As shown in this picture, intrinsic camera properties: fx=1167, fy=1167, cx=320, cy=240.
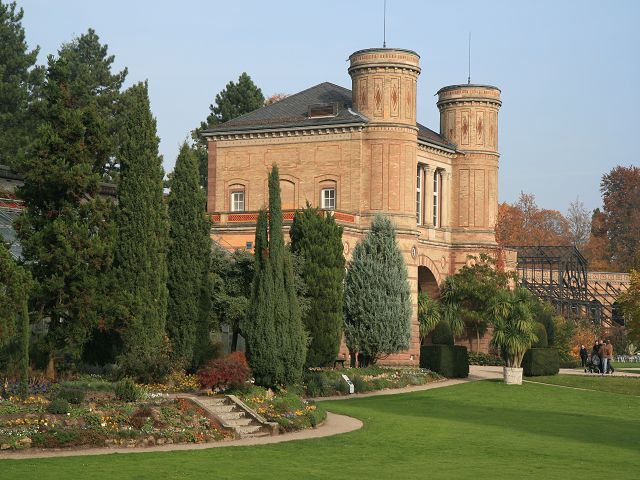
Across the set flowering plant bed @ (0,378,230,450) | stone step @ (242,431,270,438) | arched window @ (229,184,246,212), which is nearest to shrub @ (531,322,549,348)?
arched window @ (229,184,246,212)

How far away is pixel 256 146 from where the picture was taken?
196 ft

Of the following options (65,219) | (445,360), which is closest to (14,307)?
(65,219)

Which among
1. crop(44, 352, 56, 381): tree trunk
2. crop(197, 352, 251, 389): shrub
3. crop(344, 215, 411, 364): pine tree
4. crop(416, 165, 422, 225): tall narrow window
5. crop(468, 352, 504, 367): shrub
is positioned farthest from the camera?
crop(416, 165, 422, 225): tall narrow window

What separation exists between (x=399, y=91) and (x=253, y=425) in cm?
3164

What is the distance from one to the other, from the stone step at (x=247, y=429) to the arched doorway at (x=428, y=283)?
3532cm

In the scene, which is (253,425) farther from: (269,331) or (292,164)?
(292,164)

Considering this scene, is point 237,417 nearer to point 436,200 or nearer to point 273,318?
point 273,318

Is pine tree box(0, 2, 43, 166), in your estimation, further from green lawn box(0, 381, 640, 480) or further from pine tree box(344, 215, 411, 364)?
green lawn box(0, 381, 640, 480)

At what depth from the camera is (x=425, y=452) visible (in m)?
24.4

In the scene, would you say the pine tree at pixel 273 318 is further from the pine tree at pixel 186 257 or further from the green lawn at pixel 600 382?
the green lawn at pixel 600 382

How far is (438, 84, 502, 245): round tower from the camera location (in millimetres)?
64438

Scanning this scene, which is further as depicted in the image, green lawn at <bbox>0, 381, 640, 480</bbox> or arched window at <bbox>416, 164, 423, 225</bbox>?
arched window at <bbox>416, 164, 423, 225</bbox>

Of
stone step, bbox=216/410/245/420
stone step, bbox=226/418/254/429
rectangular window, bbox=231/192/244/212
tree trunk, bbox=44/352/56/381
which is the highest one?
rectangular window, bbox=231/192/244/212

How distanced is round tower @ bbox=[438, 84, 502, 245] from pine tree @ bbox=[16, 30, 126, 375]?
35283 mm
